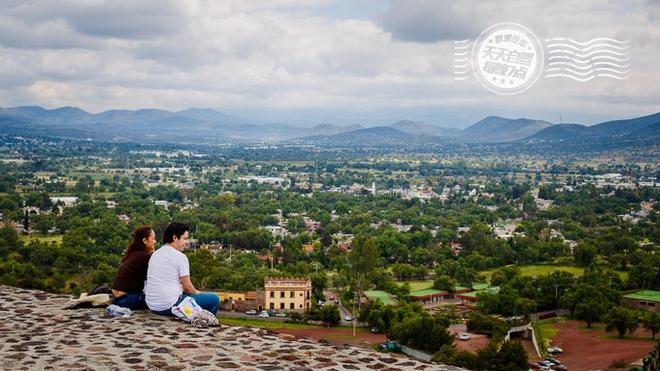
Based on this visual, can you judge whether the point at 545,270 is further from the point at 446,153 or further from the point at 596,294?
the point at 446,153

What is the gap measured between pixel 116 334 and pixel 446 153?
411 feet

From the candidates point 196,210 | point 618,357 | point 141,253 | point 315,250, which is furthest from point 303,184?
point 141,253

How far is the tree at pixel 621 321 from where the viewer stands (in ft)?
59.5

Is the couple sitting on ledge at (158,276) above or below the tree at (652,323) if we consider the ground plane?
above

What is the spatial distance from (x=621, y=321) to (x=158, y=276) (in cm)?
1512

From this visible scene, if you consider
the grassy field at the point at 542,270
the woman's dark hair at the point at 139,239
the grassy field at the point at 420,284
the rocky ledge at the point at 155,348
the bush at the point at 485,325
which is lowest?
the grassy field at the point at 420,284

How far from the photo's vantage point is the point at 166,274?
5.98m

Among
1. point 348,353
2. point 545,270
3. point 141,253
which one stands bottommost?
point 545,270

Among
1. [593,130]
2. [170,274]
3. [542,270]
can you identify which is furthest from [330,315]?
[593,130]

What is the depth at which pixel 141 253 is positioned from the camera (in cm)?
630

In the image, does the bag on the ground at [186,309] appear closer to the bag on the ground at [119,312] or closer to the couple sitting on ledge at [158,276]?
the couple sitting on ledge at [158,276]

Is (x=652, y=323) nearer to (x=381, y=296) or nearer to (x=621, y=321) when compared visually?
(x=621, y=321)

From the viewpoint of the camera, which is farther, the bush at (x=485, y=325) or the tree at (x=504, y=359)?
the bush at (x=485, y=325)

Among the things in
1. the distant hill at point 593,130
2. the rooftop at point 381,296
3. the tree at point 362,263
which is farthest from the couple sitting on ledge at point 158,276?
the distant hill at point 593,130
